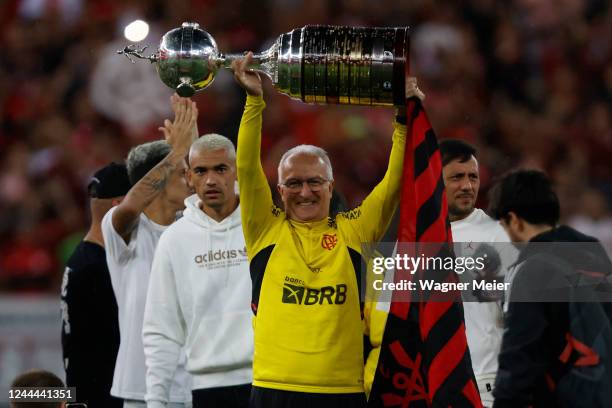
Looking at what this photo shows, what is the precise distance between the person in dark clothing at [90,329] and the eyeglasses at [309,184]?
1.55 m

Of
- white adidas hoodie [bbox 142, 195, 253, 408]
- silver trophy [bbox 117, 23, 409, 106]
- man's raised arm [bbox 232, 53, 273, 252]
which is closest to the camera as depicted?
silver trophy [bbox 117, 23, 409, 106]

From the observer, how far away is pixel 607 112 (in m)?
10.5

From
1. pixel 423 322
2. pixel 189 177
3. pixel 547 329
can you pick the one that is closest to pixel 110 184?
pixel 189 177

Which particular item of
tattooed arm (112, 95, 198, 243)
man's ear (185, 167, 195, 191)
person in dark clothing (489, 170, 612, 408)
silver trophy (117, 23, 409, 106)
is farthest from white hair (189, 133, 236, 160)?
person in dark clothing (489, 170, 612, 408)

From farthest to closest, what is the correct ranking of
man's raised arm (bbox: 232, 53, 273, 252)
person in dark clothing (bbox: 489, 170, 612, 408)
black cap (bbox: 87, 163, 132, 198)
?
black cap (bbox: 87, 163, 132, 198)
man's raised arm (bbox: 232, 53, 273, 252)
person in dark clothing (bbox: 489, 170, 612, 408)

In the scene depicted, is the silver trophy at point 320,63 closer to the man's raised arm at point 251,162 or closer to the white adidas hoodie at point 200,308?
the man's raised arm at point 251,162

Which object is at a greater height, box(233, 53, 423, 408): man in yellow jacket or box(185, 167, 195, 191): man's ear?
box(185, 167, 195, 191): man's ear

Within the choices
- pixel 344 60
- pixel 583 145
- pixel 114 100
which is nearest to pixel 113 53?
pixel 114 100

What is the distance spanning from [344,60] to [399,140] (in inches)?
21.3

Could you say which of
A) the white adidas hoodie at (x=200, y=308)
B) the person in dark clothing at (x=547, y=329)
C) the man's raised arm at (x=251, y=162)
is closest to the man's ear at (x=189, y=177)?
the white adidas hoodie at (x=200, y=308)

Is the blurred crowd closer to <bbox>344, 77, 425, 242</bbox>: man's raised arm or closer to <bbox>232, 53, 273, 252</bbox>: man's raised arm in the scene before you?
<bbox>344, 77, 425, 242</bbox>: man's raised arm

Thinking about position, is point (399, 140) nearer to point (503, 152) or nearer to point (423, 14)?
point (503, 152)

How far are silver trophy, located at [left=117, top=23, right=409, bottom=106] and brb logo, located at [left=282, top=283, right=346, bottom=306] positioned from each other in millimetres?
785

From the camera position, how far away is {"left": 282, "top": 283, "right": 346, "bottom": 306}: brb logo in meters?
4.77
